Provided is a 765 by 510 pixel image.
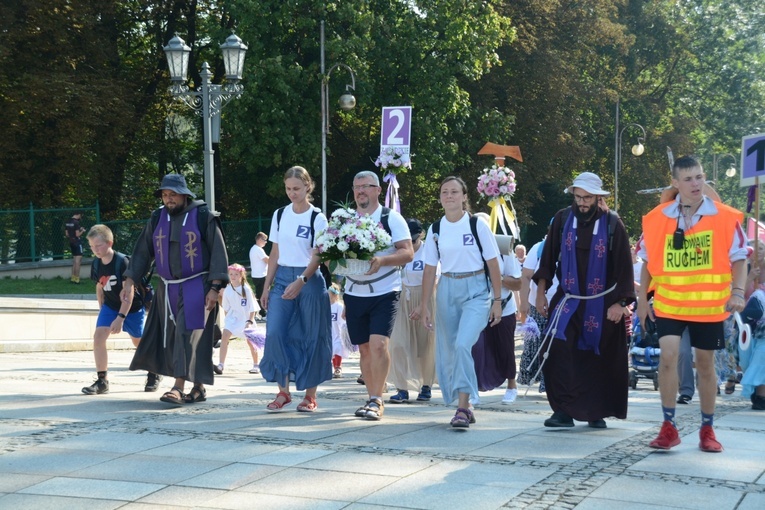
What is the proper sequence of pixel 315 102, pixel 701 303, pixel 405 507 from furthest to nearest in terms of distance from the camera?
1. pixel 315 102
2. pixel 701 303
3. pixel 405 507

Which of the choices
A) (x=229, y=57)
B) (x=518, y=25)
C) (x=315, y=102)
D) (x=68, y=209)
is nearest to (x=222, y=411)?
(x=229, y=57)

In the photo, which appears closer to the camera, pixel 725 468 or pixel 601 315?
pixel 725 468

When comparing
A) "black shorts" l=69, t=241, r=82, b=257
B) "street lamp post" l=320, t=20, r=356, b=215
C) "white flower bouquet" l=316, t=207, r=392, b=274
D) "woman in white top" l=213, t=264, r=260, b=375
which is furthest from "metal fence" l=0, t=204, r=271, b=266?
"white flower bouquet" l=316, t=207, r=392, b=274

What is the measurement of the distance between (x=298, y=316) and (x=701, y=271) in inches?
134

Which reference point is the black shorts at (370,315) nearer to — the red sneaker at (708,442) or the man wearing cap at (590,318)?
the man wearing cap at (590,318)

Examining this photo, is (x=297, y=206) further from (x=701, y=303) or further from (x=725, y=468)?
(x=725, y=468)

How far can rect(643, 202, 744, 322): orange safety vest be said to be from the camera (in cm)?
769

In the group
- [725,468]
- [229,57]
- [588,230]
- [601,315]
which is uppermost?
[229,57]

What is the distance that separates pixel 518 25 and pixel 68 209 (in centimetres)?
1773

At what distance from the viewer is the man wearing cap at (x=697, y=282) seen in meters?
7.69

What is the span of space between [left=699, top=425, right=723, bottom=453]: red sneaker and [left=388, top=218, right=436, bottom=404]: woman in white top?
3.75 meters

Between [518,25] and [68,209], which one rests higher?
[518,25]

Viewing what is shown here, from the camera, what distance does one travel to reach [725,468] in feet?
22.9

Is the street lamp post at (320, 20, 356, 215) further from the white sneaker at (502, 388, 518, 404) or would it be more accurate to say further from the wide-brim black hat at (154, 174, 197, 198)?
the wide-brim black hat at (154, 174, 197, 198)
